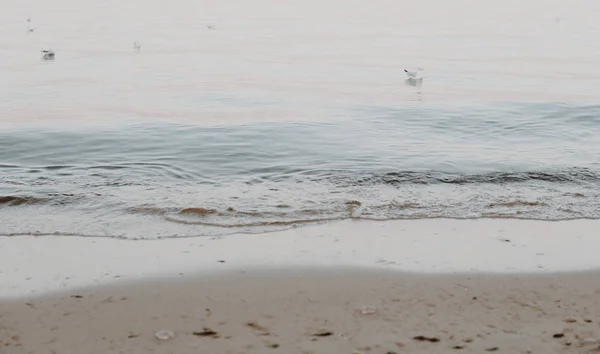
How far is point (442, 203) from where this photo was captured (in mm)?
9711

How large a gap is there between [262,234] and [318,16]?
5564 centimetres

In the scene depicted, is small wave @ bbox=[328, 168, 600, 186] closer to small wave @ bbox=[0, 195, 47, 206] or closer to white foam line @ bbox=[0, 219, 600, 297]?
white foam line @ bbox=[0, 219, 600, 297]

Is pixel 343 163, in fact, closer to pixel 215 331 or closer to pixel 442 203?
pixel 442 203

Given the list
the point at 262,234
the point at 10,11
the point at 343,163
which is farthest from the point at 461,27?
the point at 262,234

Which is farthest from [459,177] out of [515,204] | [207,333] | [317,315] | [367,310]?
[207,333]

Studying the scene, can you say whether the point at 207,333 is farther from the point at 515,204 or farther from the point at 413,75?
the point at 413,75

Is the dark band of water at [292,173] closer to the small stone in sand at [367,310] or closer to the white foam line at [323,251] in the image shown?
the white foam line at [323,251]

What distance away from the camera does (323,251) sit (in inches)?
296

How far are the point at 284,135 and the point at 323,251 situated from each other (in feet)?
26.3

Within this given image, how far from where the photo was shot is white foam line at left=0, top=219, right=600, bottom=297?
22.6 feet

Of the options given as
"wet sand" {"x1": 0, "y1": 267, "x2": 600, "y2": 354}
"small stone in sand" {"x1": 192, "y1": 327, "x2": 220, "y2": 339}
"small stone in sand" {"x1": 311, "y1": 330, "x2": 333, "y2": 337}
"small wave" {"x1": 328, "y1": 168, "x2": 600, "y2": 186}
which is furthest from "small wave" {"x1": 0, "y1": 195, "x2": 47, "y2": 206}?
"small stone in sand" {"x1": 311, "y1": 330, "x2": 333, "y2": 337}

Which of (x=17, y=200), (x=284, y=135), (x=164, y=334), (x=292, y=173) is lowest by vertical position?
(x=164, y=334)

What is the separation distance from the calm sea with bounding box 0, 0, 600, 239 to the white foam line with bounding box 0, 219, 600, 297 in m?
0.44

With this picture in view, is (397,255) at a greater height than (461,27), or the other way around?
(461,27)
